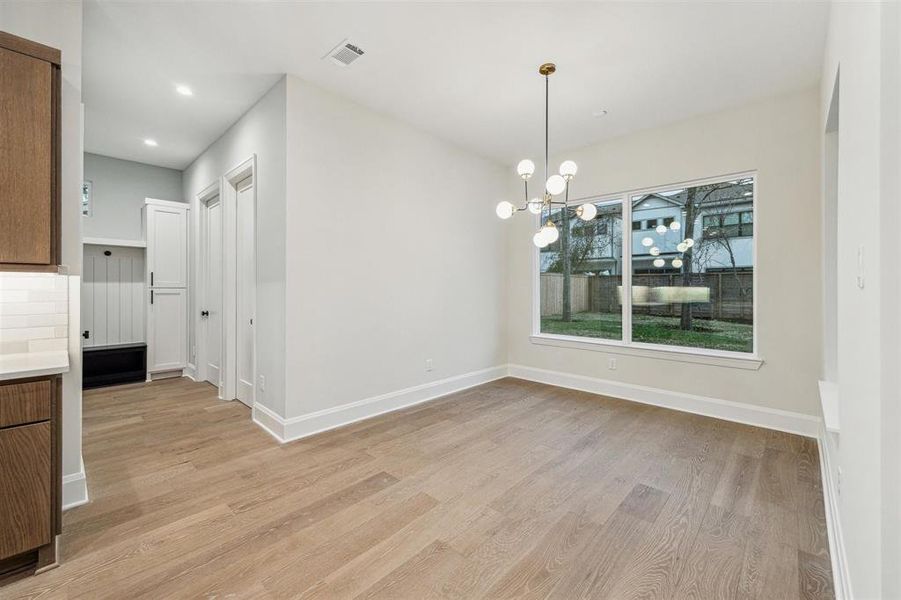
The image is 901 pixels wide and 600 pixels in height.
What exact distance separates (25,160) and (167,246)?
12.7 feet

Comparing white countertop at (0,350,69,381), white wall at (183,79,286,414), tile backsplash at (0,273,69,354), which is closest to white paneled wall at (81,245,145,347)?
white wall at (183,79,286,414)

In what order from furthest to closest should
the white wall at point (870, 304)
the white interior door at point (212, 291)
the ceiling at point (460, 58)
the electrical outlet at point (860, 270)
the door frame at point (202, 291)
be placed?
the door frame at point (202, 291), the white interior door at point (212, 291), the ceiling at point (460, 58), the electrical outlet at point (860, 270), the white wall at point (870, 304)

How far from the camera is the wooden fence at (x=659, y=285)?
382 centimetres

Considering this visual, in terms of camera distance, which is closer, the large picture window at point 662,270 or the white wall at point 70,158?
the white wall at point 70,158

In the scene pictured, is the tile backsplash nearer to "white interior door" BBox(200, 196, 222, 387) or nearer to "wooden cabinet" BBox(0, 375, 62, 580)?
"wooden cabinet" BBox(0, 375, 62, 580)

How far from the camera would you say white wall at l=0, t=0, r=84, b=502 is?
6.93 feet

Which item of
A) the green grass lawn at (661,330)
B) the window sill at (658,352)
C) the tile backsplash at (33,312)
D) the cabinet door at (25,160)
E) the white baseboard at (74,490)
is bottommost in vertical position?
the white baseboard at (74,490)

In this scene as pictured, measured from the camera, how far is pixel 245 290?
412 centimetres

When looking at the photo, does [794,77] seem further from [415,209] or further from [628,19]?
[415,209]

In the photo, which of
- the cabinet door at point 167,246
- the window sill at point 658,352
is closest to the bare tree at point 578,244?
the window sill at point 658,352

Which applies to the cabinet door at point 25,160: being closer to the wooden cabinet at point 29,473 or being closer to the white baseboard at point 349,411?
the wooden cabinet at point 29,473

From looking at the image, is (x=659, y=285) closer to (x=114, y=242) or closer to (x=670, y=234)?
(x=670, y=234)

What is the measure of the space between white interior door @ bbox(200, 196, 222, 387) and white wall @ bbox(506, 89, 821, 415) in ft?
16.0

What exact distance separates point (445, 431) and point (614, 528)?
1.64m
